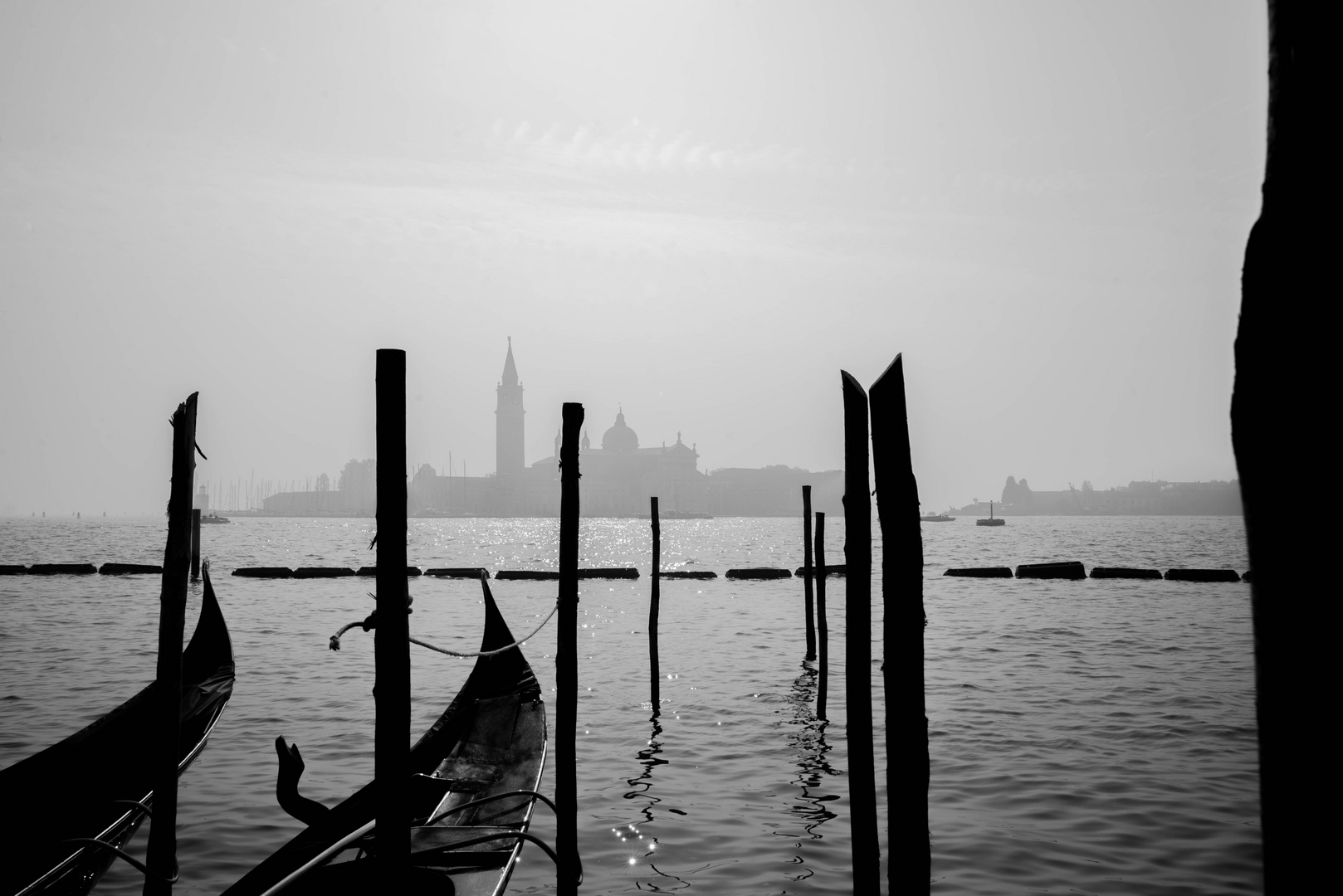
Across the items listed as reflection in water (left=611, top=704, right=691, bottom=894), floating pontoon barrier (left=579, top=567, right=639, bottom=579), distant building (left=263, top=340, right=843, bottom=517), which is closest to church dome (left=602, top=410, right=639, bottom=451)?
distant building (left=263, top=340, right=843, bottom=517)

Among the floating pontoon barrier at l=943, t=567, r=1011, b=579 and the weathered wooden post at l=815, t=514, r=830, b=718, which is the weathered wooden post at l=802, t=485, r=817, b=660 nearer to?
the weathered wooden post at l=815, t=514, r=830, b=718

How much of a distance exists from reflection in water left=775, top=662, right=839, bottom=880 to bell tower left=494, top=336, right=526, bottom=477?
13228 centimetres

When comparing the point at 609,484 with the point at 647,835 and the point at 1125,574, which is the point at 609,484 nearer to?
the point at 1125,574

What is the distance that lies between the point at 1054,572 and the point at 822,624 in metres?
17.5

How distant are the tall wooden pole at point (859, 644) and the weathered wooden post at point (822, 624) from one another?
4522 millimetres

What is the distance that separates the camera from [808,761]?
6648 millimetres

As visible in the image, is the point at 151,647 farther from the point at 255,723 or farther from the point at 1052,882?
the point at 1052,882

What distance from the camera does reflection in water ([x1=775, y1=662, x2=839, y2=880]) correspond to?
5.33 m

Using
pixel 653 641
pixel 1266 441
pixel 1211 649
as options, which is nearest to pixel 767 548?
pixel 1211 649

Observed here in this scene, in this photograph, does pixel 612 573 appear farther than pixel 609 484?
No

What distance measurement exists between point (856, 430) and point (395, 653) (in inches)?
71.4

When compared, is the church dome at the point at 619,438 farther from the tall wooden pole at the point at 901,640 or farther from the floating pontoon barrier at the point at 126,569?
the tall wooden pole at the point at 901,640

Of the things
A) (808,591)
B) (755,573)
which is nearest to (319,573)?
(755,573)

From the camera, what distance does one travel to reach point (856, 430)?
3.57m
